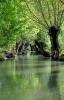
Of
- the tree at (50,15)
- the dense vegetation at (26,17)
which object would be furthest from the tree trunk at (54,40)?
the dense vegetation at (26,17)

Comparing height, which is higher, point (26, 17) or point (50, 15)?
point (50, 15)

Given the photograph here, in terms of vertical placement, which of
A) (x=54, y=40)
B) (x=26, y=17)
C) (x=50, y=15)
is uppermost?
(x=50, y=15)

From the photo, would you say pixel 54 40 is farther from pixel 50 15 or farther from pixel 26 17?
pixel 26 17

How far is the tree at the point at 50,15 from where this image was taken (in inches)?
1675

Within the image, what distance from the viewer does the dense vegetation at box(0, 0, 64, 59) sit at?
122 ft

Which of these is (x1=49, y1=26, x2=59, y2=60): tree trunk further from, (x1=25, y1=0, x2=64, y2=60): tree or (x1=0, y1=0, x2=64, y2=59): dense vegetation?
(x1=0, y1=0, x2=64, y2=59): dense vegetation

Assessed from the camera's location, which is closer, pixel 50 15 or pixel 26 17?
pixel 26 17

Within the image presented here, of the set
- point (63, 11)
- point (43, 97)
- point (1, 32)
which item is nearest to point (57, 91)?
point (43, 97)

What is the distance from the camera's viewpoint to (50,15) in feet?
145

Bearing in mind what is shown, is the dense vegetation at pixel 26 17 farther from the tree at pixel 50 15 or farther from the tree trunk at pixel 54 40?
the tree trunk at pixel 54 40

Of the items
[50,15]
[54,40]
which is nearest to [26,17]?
[50,15]

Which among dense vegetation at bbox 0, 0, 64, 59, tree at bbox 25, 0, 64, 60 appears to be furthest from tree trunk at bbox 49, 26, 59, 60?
dense vegetation at bbox 0, 0, 64, 59

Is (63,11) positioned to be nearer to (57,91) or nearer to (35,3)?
(35,3)

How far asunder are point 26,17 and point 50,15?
288cm
